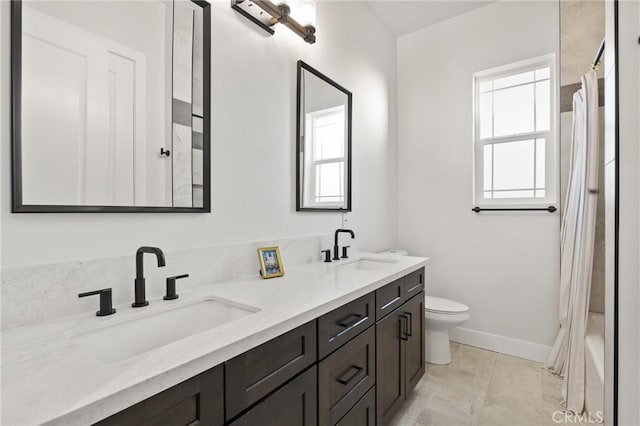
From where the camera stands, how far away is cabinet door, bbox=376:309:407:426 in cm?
145

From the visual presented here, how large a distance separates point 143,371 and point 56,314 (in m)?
0.53

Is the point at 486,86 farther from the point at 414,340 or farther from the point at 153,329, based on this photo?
the point at 153,329

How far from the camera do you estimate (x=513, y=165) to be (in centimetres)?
262

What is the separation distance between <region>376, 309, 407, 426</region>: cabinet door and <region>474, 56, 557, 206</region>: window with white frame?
1634 millimetres

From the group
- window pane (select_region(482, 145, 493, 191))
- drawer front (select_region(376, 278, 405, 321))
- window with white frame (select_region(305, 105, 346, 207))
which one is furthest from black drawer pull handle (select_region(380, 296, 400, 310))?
window pane (select_region(482, 145, 493, 191))

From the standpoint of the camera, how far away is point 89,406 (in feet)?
1.63

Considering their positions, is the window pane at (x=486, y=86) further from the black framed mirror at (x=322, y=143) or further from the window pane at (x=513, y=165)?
the black framed mirror at (x=322, y=143)

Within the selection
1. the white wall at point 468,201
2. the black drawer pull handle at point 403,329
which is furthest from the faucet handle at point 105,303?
the white wall at point 468,201

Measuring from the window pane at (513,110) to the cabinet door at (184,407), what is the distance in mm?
2877

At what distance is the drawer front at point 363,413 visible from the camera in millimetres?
1228

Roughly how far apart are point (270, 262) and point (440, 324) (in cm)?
146

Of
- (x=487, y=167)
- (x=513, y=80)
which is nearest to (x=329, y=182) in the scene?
(x=487, y=167)

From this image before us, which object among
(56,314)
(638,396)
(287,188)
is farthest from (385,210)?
(56,314)

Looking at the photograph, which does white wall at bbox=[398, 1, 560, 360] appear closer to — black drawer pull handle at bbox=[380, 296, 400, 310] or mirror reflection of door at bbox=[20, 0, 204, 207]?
black drawer pull handle at bbox=[380, 296, 400, 310]
